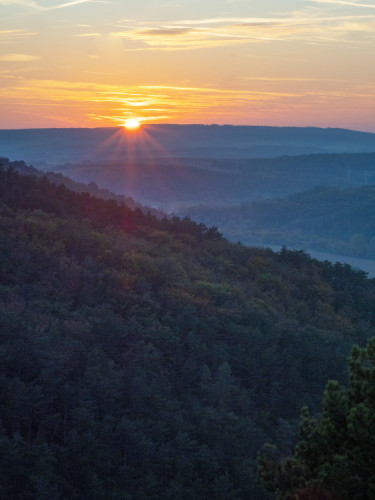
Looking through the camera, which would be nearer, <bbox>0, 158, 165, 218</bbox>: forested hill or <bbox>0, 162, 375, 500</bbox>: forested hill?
<bbox>0, 162, 375, 500</bbox>: forested hill

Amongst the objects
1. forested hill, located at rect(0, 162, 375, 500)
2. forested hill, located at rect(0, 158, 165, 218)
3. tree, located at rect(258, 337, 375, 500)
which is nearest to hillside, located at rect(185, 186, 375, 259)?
forested hill, located at rect(0, 158, 165, 218)

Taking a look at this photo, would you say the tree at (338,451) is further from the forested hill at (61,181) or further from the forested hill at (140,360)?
the forested hill at (61,181)

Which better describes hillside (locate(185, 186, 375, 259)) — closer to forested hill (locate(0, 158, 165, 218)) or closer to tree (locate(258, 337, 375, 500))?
forested hill (locate(0, 158, 165, 218))

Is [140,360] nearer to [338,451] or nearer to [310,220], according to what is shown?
[338,451]

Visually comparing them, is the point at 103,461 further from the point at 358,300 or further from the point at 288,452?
the point at 358,300

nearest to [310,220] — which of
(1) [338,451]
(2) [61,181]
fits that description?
(2) [61,181]

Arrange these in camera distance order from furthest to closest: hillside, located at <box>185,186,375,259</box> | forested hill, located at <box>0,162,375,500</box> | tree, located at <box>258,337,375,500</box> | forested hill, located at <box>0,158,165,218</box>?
hillside, located at <box>185,186,375,259</box>, forested hill, located at <box>0,158,165,218</box>, forested hill, located at <box>0,162,375,500</box>, tree, located at <box>258,337,375,500</box>
